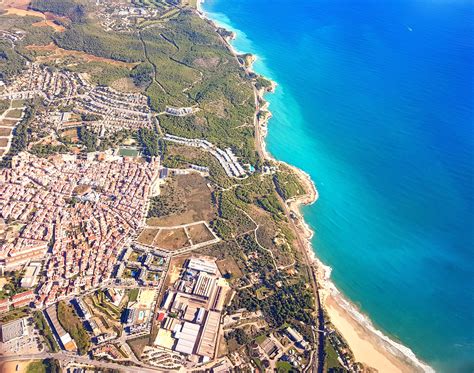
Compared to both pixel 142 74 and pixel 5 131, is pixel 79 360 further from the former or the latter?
pixel 142 74

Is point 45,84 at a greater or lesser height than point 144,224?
greater

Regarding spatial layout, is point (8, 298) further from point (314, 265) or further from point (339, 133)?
point (339, 133)

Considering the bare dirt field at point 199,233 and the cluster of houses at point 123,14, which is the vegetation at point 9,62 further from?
the bare dirt field at point 199,233

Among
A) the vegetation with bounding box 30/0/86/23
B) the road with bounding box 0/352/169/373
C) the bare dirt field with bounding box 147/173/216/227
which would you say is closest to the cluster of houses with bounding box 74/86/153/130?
the bare dirt field with bounding box 147/173/216/227

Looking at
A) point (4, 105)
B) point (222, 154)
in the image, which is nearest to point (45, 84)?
point (4, 105)

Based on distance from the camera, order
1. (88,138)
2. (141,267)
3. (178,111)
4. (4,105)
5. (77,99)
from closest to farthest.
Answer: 1. (141,267)
2. (88,138)
3. (4,105)
4. (178,111)
5. (77,99)

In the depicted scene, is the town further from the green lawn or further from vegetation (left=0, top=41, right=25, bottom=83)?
vegetation (left=0, top=41, right=25, bottom=83)
